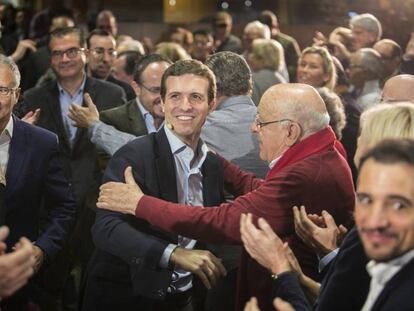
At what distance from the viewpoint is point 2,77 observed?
10.7 feet

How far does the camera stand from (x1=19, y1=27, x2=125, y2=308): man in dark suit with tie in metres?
4.75

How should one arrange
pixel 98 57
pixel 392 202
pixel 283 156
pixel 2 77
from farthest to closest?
1. pixel 98 57
2. pixel 2 77
3. pixel 283 156
4. pixel 392 202

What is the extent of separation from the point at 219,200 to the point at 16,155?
2.87ft

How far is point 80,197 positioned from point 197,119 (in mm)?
1962

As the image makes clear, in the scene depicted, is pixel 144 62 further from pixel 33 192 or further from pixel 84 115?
pixel 33 192

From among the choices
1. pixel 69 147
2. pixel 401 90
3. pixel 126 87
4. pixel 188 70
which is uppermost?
pixel 188 70

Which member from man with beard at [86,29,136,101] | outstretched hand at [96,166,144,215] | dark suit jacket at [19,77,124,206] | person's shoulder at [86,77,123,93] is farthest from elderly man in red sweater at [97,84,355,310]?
man with beard at [86,29,136,101]

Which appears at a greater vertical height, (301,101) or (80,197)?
(301,101)

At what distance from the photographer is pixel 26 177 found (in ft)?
10.6

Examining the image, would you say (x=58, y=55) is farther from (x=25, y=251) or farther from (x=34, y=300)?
(x=25, y=251)

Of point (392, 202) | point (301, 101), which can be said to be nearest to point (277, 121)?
point (301, 101)

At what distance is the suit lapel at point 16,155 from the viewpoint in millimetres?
3203

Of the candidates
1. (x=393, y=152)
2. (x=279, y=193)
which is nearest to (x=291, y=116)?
(x=279, y=193)

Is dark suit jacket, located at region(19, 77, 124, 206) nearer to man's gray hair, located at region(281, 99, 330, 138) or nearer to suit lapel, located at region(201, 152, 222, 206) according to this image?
suit lapel, located at region(201, 152, 222, 206)
